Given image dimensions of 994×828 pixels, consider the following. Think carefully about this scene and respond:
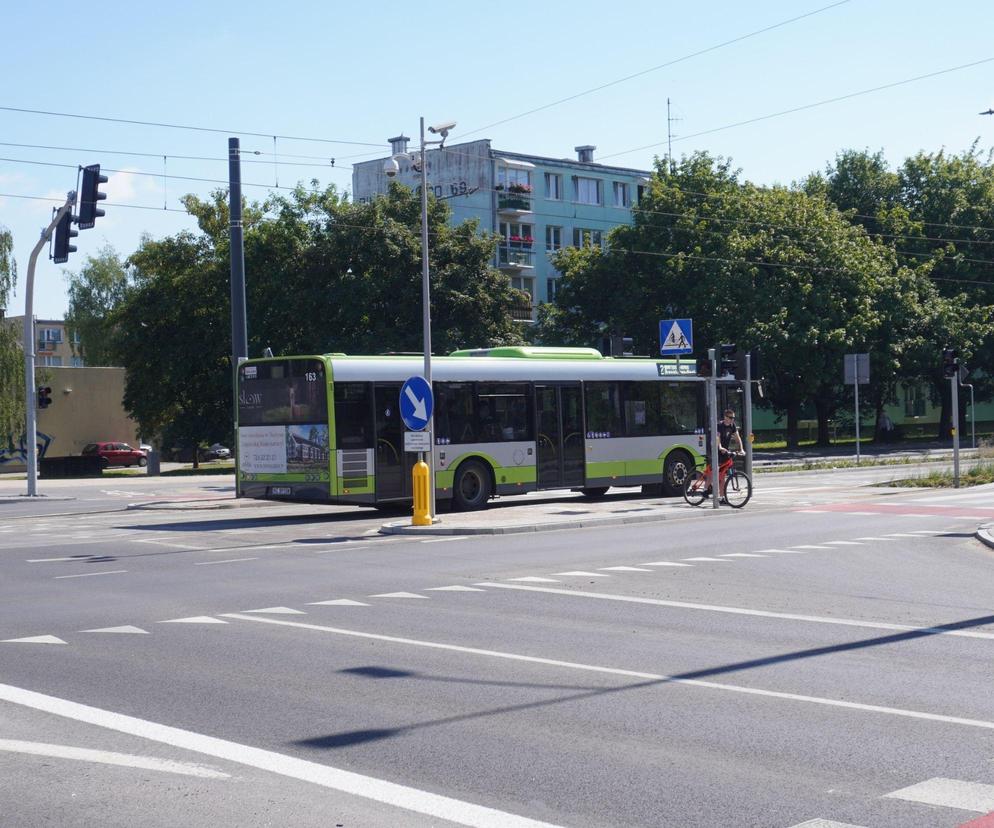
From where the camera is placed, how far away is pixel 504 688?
816 cm

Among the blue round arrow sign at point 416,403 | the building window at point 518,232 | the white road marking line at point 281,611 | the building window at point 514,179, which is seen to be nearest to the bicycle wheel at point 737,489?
the blue round arrow sign at point 416,403

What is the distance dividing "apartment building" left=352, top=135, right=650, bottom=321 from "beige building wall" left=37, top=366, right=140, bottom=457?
17909mm

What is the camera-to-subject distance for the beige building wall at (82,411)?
66.9 meters

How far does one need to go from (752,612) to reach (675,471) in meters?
17.2

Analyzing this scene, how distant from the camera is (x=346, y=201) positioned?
53.6 m

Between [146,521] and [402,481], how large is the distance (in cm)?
536

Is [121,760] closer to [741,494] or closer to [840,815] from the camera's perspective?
[840,815]

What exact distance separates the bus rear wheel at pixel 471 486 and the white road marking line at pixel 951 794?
63.3 ft

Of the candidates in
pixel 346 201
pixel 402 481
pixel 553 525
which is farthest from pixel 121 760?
pixel 346 201

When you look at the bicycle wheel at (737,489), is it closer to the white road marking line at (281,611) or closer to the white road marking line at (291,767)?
the white road marking line at (281,611)

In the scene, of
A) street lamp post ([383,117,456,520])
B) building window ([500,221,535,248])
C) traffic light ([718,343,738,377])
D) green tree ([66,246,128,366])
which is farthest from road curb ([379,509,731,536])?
green tree ([66,246,128,366])

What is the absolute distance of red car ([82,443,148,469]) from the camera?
6587 centimetres

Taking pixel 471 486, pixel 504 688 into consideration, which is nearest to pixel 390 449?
pixel 471 486

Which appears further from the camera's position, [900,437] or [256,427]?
[900,437]
